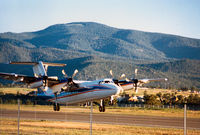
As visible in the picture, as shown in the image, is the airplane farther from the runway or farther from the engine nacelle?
the runway

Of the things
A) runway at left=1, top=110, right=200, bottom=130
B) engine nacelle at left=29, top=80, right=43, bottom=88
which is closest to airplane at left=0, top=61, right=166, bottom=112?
engine nacelle at left=29, top=80, right=43, bottom=88

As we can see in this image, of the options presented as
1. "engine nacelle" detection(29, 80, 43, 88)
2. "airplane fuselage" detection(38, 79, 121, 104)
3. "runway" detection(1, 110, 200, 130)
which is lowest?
"runway" detection(1, 110, 200, 130)

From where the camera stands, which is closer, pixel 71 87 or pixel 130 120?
pixel 130 120

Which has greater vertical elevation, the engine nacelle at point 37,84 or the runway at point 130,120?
the engine nacelle at point 37,84

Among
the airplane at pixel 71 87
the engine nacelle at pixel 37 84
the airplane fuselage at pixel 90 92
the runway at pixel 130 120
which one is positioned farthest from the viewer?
the engine nacelle at pixel 37 84

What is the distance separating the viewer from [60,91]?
4134cm

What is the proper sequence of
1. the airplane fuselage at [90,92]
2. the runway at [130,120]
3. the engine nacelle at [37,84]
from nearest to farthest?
the runway at [130,120] → the airplane fuselage at [90,92] → the engine nacelle at [37,84]

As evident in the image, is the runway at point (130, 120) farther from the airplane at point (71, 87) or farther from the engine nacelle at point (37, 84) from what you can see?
the engine nacelle at point (37, 84)

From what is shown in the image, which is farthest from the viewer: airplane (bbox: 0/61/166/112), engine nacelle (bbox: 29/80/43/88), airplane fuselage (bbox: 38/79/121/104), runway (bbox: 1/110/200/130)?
engine nacelle (bbox: 29/80/43/88)

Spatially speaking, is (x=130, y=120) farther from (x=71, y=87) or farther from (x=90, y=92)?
(x=71, y=87)

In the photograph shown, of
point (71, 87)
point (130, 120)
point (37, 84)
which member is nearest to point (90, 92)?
point (71, 87)

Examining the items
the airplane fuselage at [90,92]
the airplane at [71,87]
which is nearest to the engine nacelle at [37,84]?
the airplane at [71,87]

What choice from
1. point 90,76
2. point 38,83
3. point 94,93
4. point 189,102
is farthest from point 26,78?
point 90,76

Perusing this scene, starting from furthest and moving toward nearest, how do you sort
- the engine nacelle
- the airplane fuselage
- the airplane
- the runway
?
the engine nacelle < the airplane < the airplane fuselage < the runway
